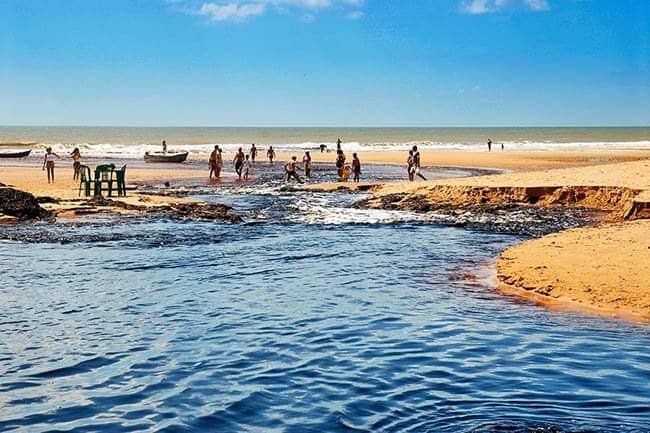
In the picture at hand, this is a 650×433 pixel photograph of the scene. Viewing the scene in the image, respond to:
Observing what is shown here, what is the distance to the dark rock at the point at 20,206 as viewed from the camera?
21.5 meters

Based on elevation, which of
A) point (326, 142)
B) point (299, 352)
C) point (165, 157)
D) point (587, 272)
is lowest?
point (299, 352)

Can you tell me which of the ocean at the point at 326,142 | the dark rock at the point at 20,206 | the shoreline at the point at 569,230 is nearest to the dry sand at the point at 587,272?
the shoreline at the point at 569,230

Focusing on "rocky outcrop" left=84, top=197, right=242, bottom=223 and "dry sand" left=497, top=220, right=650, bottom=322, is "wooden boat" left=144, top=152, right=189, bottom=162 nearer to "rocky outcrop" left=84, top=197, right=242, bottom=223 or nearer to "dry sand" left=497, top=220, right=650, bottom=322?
"rocky outcrop" left=84, top=197, right=242, bottom=223

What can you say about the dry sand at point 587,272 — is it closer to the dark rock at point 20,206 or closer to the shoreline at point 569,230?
the shoreline at point 569,230

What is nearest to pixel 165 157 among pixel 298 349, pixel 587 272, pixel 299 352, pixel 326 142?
pixel 587 272

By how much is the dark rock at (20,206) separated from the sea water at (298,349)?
17.9 feet

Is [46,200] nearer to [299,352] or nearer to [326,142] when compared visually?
[299,352]

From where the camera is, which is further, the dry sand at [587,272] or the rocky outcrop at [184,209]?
the rocky outcrop at [184,209]

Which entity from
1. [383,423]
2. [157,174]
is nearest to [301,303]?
[383,423]

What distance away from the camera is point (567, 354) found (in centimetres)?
888

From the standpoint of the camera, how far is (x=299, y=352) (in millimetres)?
9055

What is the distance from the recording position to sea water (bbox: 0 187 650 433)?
23.0ft

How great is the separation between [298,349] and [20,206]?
14848 millimetres

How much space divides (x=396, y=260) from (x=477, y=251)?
2.14 meters
